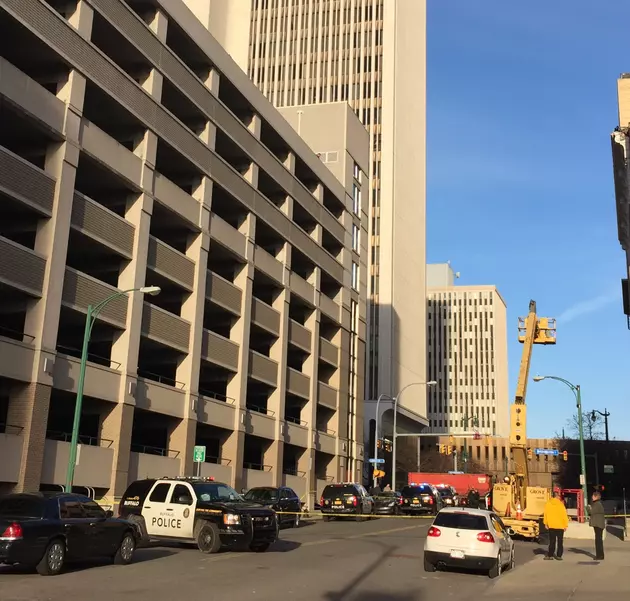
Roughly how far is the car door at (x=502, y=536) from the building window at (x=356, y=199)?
163 feet

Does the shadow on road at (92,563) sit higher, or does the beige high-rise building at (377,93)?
the beige high-rise building at (377,93)

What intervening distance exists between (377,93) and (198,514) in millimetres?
93770

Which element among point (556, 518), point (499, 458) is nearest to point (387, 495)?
point (556, 518)

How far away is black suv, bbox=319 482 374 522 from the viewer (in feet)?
131

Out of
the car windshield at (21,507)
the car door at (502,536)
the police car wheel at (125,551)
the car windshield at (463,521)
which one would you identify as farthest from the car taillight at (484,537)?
the car windshield at (21,507)

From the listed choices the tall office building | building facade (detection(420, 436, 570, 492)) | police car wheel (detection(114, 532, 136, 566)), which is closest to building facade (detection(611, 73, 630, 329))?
police car wheel (detection(114, 532, 136, 566))

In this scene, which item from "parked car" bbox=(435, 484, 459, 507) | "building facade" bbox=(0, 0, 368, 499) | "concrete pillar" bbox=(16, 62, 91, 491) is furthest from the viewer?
"parked car" bbox=(435, 484, 459, 507)

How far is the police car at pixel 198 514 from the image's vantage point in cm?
1956

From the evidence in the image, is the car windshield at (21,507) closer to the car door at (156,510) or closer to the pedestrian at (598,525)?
the car door at (156,510)

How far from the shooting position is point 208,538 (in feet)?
64.2

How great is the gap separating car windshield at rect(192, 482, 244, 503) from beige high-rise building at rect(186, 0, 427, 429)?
7715cm

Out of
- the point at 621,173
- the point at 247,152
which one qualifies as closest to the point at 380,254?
the point at 621,173

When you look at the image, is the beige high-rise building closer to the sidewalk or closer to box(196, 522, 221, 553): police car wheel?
the sidewalk

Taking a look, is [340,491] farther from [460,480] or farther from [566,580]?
[460,480]
